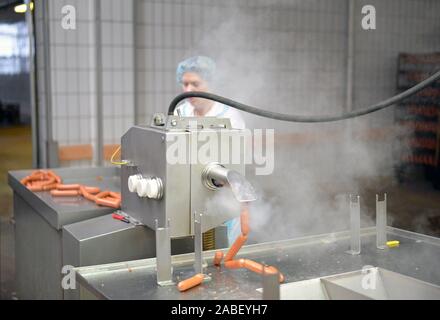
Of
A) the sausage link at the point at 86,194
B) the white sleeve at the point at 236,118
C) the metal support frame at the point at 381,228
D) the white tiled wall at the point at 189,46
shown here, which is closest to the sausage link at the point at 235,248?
the metal support frame at the point at 381,228

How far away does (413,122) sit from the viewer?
14.2ft

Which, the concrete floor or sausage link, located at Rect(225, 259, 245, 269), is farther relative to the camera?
the concrete floor

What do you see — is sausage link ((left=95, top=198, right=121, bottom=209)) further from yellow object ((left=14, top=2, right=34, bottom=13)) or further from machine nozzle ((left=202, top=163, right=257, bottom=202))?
yellow object ((left=14, top=2, right=34, bottom=13))

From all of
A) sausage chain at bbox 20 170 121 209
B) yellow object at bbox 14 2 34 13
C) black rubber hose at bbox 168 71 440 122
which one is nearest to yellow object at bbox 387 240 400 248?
black rubber hose at bbox 168 71 440 122

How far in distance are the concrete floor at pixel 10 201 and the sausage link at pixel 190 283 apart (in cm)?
213

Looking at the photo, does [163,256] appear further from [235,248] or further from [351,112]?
[351,112]

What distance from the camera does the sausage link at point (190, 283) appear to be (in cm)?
101

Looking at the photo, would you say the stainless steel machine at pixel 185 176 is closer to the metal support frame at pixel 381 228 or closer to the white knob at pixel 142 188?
the white knob at pixel 142 188

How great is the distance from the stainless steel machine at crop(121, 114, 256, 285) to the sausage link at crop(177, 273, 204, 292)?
5cm

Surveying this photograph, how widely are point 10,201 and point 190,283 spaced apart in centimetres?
332

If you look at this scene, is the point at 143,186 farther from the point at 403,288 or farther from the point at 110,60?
the point at 110,60

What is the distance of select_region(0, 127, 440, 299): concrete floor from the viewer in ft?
10.8

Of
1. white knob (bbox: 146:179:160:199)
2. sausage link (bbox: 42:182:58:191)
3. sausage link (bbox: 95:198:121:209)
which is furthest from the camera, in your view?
sausage link (bbox: 42:182:58:191)

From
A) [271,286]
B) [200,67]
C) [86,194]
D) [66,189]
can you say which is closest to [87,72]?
[200,67]
